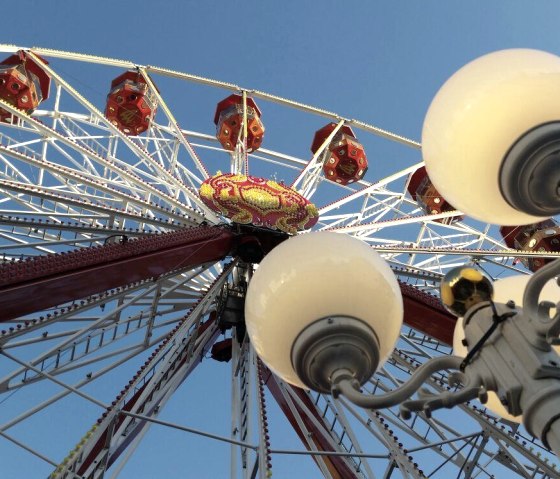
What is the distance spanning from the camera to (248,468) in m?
7.25

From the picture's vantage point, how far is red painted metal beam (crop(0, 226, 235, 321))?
5.99 m

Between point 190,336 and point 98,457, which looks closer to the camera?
point 98,457

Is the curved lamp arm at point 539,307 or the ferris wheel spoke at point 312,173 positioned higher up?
the ferris wheel spoke at point 312,173

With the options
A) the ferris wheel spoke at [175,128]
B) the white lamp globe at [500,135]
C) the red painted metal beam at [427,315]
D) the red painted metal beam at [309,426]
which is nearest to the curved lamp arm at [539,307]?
the white lamp globe at [500,135]

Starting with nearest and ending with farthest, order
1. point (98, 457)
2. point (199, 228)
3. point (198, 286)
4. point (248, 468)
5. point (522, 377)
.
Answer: point (522, 377) → point (98, 457) → point (248, 468) → point (199, 228) → point (198, 286)

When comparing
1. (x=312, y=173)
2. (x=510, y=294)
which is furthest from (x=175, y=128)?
(x=510, y=294)

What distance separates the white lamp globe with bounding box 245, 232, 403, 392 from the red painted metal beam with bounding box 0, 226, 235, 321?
3.68 m

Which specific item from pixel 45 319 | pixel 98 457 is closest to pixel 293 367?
pixel 98 457

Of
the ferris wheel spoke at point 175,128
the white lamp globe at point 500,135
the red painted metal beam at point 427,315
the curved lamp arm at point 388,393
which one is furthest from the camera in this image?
the ferris wheel spoke at point 175,128

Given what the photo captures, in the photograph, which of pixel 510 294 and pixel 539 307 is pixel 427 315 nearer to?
pixel 510 294

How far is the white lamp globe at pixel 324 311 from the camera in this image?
2893mm

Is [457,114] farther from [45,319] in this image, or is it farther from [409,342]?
[409,342]

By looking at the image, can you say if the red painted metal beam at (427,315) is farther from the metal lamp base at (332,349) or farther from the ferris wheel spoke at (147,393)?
the metal lamp base at (332,349)

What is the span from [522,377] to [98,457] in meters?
5.33
